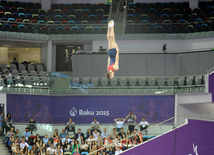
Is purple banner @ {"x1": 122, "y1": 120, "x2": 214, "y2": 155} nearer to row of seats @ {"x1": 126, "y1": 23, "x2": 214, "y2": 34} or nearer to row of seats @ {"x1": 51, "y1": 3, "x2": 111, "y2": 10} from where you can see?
row of seats @ {"x1": 126, "y1": 23, "x2": 214, "y2": 34}

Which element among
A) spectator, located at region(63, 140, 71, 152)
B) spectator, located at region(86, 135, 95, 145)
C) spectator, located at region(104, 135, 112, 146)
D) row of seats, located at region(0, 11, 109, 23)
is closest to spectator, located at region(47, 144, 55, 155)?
spectator, located at region(63, 140, 71, 152)

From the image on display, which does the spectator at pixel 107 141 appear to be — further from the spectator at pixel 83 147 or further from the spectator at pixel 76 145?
the spectator at pixel 76 145

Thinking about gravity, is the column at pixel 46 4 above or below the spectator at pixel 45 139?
above

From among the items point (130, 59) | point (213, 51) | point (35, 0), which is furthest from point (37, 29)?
point (213, 51)

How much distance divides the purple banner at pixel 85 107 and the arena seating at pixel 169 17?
6125 millimetres

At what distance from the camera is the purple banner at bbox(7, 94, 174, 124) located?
21484 mm

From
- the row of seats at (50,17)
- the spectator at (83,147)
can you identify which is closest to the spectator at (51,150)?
the spectator at (83,147)

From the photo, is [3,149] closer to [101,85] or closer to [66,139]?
[66,139]

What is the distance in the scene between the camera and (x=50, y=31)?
26.8m

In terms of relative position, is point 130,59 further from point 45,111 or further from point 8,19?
point 8,19

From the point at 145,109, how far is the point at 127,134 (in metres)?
6.03

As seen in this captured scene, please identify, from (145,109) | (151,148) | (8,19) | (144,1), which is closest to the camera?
(151,148)

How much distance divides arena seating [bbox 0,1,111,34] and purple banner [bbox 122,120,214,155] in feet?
43.6

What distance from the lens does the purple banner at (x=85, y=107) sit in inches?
846
